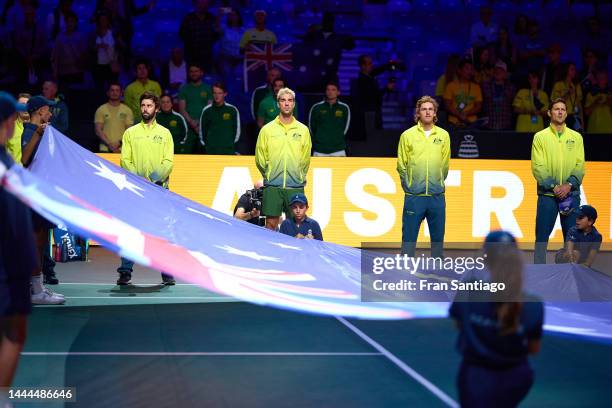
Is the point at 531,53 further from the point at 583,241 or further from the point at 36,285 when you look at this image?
the point at 36,285

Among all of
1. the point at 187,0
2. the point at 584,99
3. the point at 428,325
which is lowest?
the point at 428,325

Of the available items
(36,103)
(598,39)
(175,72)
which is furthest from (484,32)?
(36,103)

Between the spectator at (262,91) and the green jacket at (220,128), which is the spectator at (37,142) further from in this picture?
the spectator at (262,91)

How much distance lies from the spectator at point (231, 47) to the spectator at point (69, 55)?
2918 mm

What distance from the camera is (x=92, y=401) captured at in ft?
23.9

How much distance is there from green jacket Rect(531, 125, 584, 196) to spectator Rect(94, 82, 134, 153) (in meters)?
7.77

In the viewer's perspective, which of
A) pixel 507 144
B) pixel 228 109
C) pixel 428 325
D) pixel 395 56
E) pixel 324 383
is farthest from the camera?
pixel 395 56

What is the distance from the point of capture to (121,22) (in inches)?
821

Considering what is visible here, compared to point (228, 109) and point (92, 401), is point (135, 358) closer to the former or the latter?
point (92, 401)

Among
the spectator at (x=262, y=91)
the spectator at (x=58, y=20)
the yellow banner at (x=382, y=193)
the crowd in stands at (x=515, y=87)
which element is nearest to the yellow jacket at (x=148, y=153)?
the yellow banner at (x=382, y=193)

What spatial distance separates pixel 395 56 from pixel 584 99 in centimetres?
457

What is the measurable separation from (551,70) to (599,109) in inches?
54.3

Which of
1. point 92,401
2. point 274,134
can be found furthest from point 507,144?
point 92,401

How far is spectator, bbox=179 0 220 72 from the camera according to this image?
2034 centimetres
